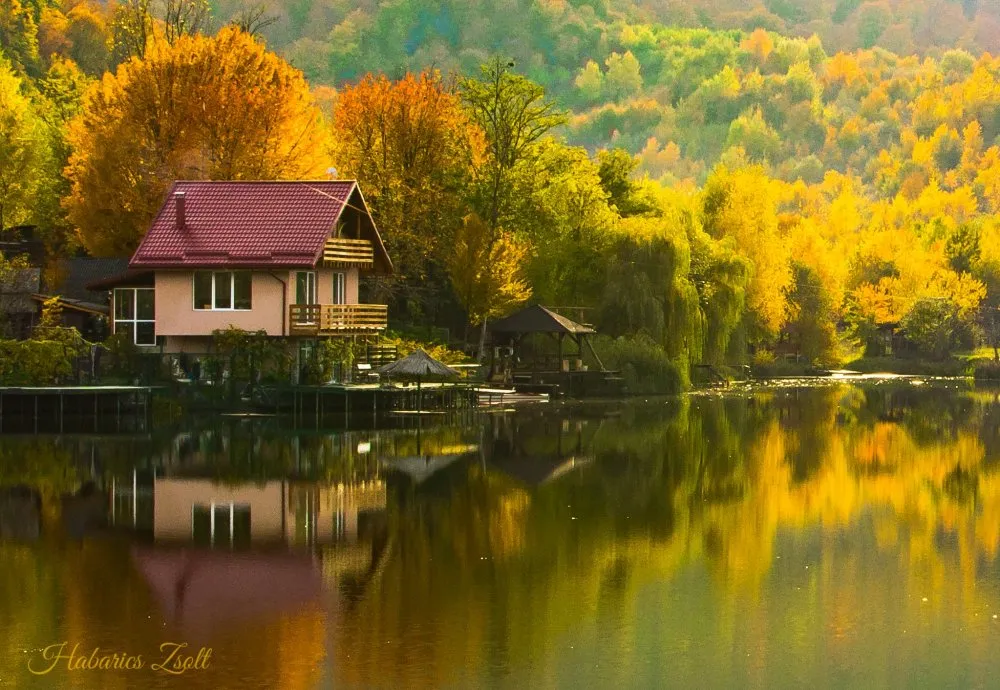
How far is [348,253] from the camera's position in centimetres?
5584

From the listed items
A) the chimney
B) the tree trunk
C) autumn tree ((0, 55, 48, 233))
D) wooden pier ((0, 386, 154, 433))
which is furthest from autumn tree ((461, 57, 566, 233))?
wooden pier ((0, 386, 154, 433))

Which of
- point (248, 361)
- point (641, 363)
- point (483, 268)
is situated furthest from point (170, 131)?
point (641, 363)

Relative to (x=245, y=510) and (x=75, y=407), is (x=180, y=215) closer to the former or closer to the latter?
(x=75, y=407)

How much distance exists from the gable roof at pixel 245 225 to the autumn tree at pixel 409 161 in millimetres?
9342

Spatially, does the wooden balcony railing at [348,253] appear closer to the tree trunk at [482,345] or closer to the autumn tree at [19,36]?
the tree trunk at [482,345]

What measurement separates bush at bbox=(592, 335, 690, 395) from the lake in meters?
24.0

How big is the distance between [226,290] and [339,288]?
4.69 meters

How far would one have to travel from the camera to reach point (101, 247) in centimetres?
6303

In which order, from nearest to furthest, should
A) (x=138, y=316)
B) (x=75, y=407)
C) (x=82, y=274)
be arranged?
(x=75, y=407) → (x=138, y=316) → (x=82, y=274)

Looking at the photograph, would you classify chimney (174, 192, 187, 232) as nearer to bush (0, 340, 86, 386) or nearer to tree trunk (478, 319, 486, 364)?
bush (0, 340, 86, 386)

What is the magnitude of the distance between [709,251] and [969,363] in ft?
120

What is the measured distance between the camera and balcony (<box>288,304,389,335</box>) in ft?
174

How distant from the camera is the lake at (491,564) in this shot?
672 inches

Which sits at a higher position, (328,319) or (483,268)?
(483,268)
